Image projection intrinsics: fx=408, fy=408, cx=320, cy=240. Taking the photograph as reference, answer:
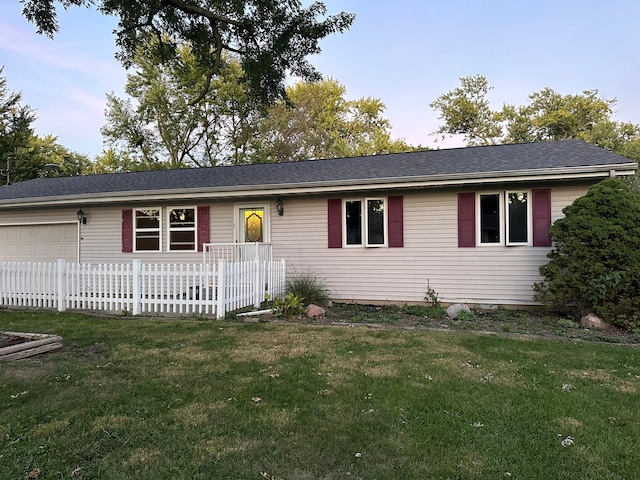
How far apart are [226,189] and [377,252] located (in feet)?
12.0

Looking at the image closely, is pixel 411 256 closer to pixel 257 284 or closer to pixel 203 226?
pixel 257 284

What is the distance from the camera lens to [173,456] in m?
2.45

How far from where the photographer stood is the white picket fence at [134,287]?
7.20 metres

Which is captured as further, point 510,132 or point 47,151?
point 47,151

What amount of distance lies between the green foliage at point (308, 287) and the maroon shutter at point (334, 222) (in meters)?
0.84

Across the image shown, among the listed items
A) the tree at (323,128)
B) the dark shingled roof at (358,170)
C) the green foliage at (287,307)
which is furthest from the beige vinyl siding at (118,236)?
the tree at (323,128)

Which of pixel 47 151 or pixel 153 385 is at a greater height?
pixel 47 151

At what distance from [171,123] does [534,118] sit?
25.2m

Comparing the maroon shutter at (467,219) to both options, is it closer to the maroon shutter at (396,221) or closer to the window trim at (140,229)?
the maroon shutter at (396,221)

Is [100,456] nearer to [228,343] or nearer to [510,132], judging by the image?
[228,343]

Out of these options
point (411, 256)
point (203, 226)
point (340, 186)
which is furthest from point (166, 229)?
point (411, 256)

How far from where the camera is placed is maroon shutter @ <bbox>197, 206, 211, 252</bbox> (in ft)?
33.2

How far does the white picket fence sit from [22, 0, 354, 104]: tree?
3944 mm

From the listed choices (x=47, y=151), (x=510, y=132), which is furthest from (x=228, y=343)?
(x=47, y=151)
